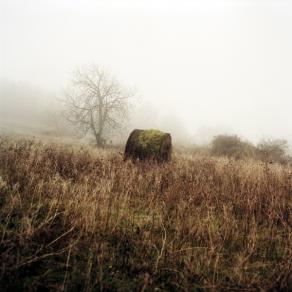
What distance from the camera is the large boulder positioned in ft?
30.2

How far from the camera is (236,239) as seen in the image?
11.3ft

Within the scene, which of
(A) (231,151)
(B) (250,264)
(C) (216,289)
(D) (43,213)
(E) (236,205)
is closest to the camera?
(C) (216,289)

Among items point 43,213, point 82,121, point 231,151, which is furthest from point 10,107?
point 43,213

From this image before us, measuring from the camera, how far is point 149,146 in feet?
30.4

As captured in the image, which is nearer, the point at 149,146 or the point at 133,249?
the point at 133,249

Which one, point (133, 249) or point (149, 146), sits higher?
point (149, 146)

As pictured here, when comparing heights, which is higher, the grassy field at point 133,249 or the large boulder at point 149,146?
the large boulder at point 149,146

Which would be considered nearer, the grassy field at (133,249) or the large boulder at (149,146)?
the grassy field at (133,249)

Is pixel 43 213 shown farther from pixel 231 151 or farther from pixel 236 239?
pixel 231 151

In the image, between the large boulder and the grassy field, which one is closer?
the grassy field

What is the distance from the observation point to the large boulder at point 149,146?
9.20 metres

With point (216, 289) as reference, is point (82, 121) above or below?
above

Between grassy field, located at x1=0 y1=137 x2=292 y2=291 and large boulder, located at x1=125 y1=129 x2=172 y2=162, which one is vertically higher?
large boulder, located at x1=125 y1=129 x2=172 y2=162

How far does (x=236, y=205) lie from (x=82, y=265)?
9.00 feet
